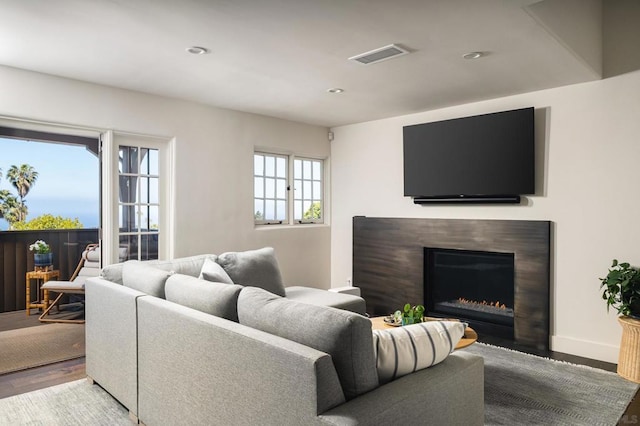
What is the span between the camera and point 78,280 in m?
5.67

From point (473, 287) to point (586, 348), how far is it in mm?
1230

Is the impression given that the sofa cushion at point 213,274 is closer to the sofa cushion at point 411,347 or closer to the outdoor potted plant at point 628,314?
the sofa cushion at point 411,347

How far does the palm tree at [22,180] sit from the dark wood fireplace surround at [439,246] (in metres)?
4.97

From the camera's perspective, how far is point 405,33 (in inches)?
112

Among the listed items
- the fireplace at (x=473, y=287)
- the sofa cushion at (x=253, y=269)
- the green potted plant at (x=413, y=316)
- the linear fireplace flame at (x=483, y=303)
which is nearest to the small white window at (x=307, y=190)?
the fireplace at (x=473, y=287)

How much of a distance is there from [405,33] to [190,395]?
2.47 meters

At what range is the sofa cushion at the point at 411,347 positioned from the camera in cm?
167

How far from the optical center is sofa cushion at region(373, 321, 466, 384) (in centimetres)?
167

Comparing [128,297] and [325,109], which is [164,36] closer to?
[128,297]

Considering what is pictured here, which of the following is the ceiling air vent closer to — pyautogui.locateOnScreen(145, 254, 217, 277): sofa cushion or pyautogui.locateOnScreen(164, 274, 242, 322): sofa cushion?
pyautogui.locateOnScreen(164, 274, 242, 322): sofa cushion

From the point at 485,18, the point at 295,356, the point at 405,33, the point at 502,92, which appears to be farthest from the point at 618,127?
the point at 295,356

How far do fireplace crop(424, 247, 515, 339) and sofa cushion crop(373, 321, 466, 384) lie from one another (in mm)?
3033

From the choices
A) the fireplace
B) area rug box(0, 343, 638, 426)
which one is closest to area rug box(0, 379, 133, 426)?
area rug box(0, 343, 638, 426)

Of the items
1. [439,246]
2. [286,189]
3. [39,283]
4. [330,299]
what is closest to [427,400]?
[330,299]
